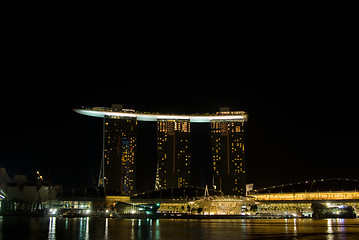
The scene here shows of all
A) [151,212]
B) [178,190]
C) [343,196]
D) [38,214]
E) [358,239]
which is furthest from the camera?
[178,190]

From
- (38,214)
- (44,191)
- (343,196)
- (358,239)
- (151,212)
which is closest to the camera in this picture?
(358,239)

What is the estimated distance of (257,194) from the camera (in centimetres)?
19400

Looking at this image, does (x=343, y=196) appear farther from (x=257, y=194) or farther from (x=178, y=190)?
(x=178, y=190)

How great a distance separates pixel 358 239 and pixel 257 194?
496 feet

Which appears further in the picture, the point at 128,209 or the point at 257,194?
the point at 257,194

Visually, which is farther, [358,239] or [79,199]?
[79,199]

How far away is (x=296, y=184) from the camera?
186 m

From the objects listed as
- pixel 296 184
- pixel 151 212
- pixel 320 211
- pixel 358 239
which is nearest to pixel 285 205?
pixel 296 184

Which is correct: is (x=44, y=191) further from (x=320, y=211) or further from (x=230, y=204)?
(x=320, y=211)

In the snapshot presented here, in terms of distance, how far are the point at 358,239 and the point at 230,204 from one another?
128932 mm

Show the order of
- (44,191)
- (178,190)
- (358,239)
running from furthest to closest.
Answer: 1. (178,190)
2. (44,191)
3. (358,239)

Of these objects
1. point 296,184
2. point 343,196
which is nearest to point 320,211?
point 343,196

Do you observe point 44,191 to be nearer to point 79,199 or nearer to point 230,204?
point 79,199

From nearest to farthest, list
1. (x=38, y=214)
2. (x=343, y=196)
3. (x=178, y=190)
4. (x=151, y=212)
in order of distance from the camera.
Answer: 1. (x=38, y=214)
2. (x=151, y=212)
3. (x=343, y=196)
4. (x=178, y=190)
